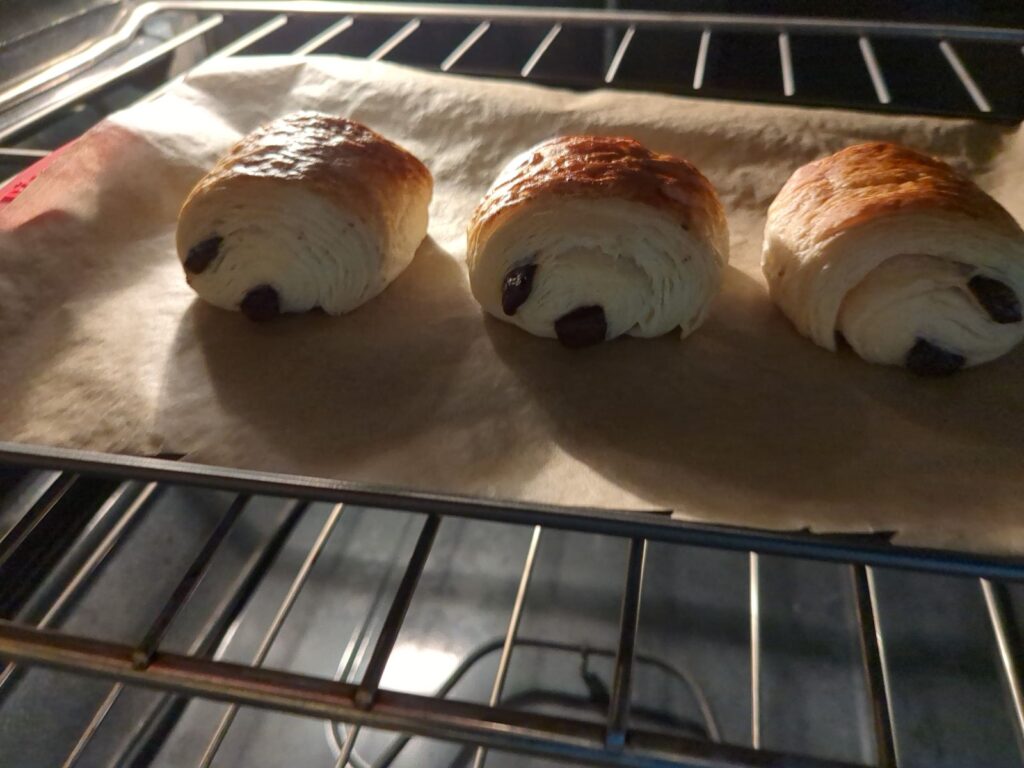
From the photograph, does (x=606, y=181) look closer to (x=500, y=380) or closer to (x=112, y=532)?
(x=500, y=380)

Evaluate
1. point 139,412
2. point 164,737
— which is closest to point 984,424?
point 139,412

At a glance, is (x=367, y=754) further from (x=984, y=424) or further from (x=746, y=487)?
(x=984, y=424)

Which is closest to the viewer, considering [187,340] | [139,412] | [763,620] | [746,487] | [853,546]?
[853,546]

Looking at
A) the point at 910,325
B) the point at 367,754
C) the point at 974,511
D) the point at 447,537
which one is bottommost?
the point at 367,754

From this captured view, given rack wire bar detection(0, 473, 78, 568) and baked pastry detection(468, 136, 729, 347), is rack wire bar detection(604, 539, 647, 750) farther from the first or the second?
rack wire bar detection(0, 473, 78, 568)

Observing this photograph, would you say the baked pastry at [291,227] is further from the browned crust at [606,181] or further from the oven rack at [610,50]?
the oven rack at [610,50]

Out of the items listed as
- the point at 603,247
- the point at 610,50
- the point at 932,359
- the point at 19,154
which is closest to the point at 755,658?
the point at 932,359

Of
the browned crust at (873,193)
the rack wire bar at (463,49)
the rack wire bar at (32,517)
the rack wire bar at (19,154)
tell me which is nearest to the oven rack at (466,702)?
the rack wire bar at (32,517)

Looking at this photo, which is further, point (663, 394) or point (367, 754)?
point (367, 754)
